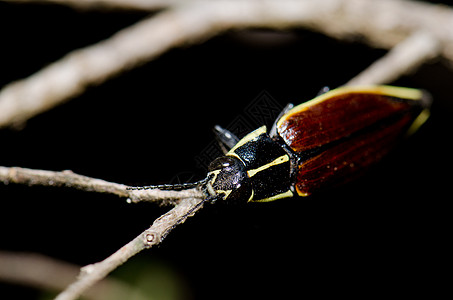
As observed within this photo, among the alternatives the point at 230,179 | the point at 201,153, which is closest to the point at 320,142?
the point at 230,179

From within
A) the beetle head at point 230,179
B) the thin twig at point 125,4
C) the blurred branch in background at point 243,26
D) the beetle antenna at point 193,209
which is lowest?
the beetle antenna at point 193,209

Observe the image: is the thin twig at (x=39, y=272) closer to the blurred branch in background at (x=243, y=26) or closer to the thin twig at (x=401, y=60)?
the blurred branch in background at (x=243, y=26)

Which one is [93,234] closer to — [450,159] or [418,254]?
[418,254]

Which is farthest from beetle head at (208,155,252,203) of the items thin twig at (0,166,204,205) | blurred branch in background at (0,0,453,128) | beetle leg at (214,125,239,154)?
blurred branch in background at (0,0,453,128)

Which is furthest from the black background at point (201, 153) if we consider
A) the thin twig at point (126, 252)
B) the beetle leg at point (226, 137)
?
the thin twig at point (126, 252)

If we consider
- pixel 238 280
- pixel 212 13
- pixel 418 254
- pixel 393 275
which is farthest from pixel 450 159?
pixel 212 13

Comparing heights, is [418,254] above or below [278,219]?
below
